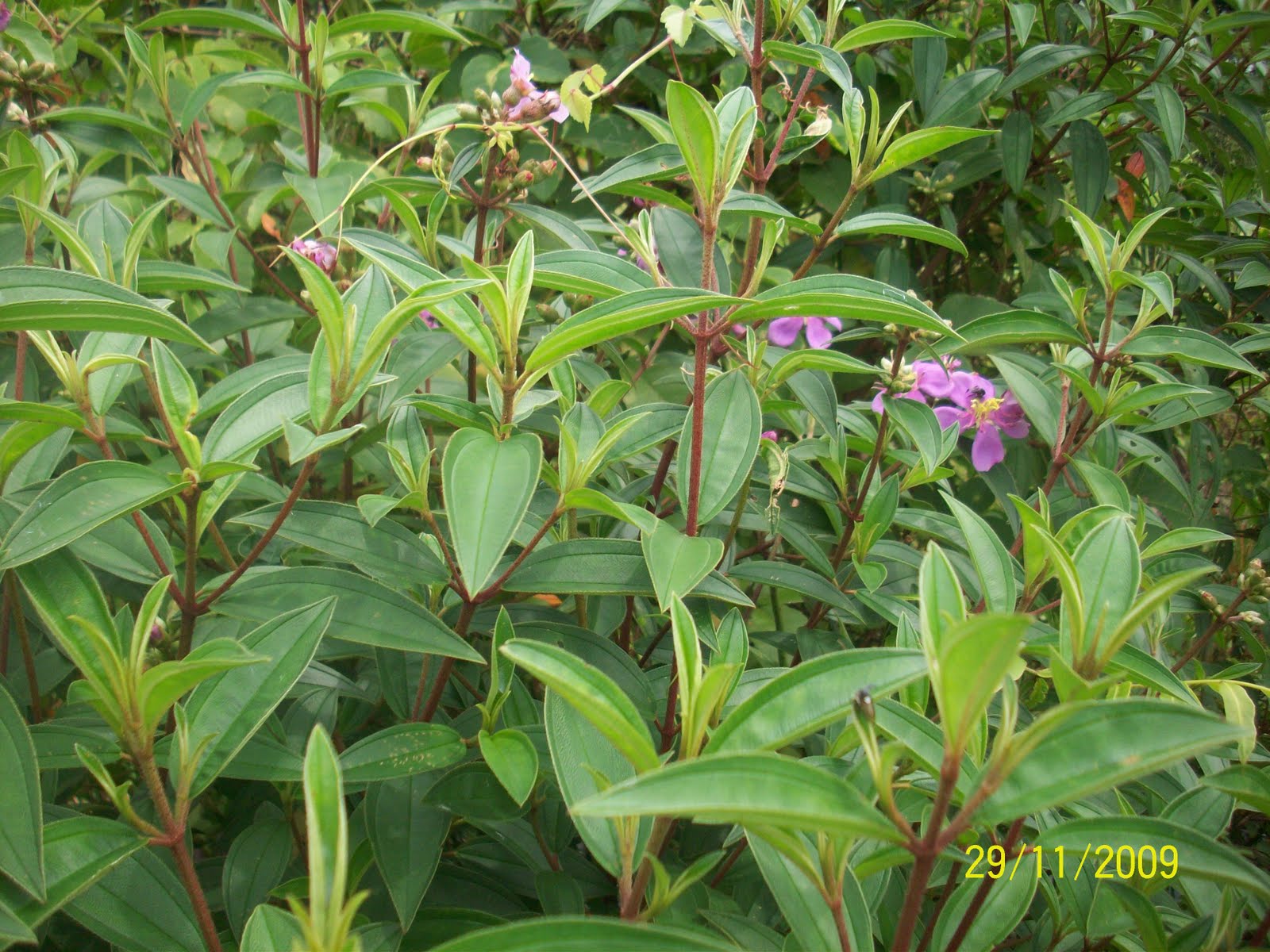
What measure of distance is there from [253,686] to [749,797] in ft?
1.45

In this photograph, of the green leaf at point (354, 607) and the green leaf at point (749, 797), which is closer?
the green leaf at point (749, 797)

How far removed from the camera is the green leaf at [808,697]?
580 mm

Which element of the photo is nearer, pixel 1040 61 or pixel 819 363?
pixel 819 363

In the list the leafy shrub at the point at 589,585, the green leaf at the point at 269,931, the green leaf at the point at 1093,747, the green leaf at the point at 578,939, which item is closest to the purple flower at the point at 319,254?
the leafy shrub at the point at 589,585

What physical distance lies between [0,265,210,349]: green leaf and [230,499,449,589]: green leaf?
0.20m

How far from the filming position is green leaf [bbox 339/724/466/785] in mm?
735

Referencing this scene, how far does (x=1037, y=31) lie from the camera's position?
6.79 feet

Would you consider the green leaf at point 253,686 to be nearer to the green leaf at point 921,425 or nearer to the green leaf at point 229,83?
the green leaf at point 921,425

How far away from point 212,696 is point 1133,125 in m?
2.03

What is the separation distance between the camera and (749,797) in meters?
0.47

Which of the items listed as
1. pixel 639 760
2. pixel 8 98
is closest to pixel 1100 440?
pixel 639 760

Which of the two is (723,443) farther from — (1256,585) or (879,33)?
(1256,585)

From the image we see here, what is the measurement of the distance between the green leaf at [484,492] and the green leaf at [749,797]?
22cm
